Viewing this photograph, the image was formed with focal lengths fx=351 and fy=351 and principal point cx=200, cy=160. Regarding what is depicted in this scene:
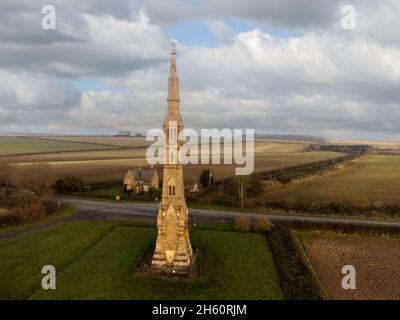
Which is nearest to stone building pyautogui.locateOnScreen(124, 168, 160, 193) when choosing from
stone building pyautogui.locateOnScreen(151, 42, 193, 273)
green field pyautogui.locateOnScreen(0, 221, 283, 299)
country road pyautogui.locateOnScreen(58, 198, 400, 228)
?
country road pyautogui.locateOnScreen(58, 198, 400, 228)

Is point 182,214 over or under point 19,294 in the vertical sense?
over

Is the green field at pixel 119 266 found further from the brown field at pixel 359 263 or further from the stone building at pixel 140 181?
the stone building at pixel 140 181

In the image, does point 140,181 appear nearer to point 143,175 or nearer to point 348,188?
point 143,175

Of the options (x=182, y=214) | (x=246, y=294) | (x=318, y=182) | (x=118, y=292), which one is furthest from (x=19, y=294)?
(x=318, y=182)

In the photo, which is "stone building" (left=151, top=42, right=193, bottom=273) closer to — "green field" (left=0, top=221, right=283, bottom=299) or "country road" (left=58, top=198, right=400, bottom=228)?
"green field" (left=0, top=221, right=283, bottom=299)

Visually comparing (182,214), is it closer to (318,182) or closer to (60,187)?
(60,187)
